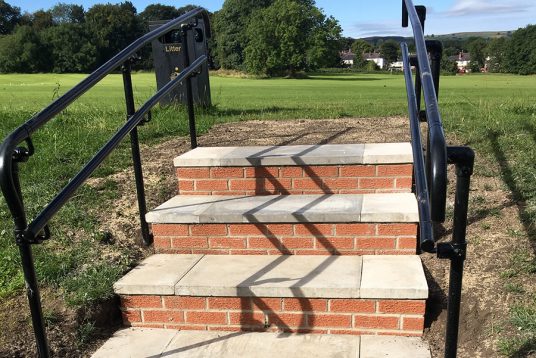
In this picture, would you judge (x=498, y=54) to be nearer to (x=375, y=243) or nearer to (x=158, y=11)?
(x=158, y=11)

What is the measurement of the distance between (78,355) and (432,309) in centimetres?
163

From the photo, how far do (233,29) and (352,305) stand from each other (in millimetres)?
63514

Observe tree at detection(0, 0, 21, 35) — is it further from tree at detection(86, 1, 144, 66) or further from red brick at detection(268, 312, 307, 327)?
red brick at detection(268, 312, 307, 327)

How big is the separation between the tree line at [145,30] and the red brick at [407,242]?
38679 mm

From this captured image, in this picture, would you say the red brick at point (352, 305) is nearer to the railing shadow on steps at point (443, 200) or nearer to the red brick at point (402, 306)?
the red brick at point (402, 306)

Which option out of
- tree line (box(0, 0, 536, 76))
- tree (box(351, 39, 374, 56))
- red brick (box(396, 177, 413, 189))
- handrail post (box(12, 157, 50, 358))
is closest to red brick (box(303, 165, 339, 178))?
red brick (box(396, 177, 413, 189))

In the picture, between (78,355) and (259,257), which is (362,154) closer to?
(259,257)

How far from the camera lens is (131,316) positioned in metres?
2.48

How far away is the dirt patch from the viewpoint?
2117 millimetres

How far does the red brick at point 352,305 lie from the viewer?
226 cm

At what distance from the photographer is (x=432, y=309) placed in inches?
91.9

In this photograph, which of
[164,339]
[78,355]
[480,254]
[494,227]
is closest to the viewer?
[78,355]

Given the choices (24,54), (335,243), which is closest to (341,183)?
(335,243)

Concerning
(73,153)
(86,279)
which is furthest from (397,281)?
(73,153)
